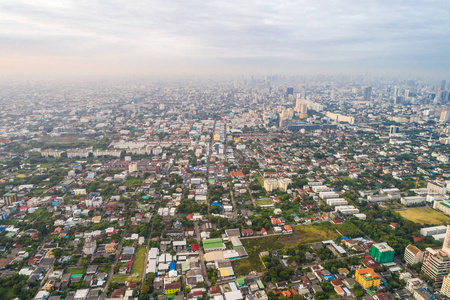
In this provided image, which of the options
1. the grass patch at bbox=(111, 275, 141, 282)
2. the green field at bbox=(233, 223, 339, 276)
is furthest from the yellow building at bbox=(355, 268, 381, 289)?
the grass patch at bbox=(111, 275, 141, 282)

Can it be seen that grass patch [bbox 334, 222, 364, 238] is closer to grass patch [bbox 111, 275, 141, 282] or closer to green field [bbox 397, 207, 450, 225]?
green field [bbox 397, 207, 450, 225]

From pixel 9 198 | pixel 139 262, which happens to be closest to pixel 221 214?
pixel 139 262

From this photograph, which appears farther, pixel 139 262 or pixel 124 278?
Result: pixel 139 262

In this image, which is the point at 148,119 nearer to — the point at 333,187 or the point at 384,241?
the point at 333,187

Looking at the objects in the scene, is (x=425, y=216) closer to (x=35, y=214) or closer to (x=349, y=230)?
(x=349, y=230)

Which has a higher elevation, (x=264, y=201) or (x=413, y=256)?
(x=413, y=256)

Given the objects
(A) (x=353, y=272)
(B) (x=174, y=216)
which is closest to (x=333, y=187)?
(A) (x=353, y=272)
